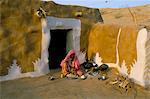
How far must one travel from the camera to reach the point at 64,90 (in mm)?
8805

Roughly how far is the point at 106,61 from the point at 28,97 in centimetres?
402

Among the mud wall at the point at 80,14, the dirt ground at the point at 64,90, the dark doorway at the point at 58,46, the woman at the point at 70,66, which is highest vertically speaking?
the mud wall at the point at 80,14

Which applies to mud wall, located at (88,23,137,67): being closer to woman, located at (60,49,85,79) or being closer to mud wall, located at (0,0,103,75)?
woman, located at (60,49,85,79)

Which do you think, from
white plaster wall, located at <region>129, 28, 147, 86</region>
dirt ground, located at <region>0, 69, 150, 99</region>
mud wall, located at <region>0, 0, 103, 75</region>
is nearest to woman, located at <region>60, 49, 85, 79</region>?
dirt ground, located at <region>0, 69, 150, 99</region>

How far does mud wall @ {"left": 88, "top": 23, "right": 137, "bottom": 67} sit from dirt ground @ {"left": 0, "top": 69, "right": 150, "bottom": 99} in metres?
1.04

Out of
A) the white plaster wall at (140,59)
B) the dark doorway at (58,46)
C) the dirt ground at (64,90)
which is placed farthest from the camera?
the dark doorway at (58,46)

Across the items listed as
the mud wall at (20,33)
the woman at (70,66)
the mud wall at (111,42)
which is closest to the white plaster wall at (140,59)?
the mud wall at (111,42)

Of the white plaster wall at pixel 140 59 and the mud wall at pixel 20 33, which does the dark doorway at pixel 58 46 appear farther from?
the white plaster wall at pixel 140 59

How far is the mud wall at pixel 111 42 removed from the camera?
9.52m

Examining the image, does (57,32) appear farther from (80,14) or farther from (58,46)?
(80,14)

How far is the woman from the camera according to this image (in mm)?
10328

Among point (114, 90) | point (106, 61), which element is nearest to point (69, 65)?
point (106, 61)

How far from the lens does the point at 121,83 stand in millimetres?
9109

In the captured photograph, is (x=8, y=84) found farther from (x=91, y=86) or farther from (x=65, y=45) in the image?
(x=65, y=45)
